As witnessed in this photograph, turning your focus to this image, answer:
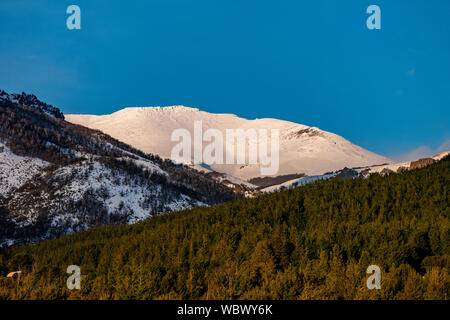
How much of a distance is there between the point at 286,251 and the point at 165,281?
80.2 feet

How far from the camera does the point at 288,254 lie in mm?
54062

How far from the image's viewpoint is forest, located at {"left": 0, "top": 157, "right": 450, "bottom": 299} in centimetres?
2911

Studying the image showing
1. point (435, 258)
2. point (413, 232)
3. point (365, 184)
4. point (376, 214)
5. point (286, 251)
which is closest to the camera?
point (435, 258)

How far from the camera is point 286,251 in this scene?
5359cm

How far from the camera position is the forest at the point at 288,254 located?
29109 millimetres

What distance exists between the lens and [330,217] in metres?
89.2

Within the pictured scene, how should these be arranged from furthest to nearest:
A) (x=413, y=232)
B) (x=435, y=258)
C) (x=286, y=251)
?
(x=413, y=232) → (x=286, y=251) → (x=435, y=258)

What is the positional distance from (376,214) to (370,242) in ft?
109

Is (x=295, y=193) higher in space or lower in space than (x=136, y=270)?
higher

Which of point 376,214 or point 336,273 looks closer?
point 336,273

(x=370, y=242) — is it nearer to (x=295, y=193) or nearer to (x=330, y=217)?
(x=330, y=217)

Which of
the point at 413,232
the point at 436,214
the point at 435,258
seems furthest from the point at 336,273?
the point at 436,214
